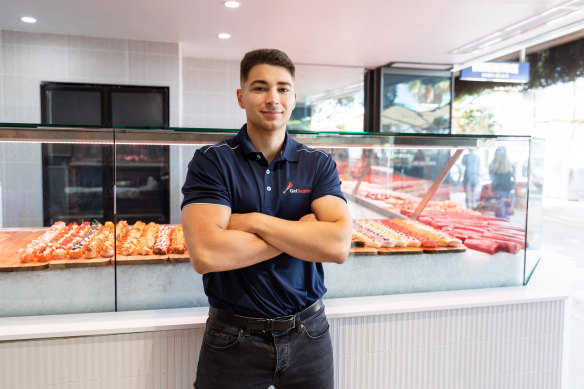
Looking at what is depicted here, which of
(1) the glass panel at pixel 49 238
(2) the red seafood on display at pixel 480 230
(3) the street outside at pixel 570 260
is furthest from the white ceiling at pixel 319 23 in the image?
(1) the glass panel at pixel 49 238

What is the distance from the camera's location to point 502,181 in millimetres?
2512

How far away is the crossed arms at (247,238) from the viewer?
132 centimetres

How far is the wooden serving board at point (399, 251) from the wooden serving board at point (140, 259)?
3.34ft

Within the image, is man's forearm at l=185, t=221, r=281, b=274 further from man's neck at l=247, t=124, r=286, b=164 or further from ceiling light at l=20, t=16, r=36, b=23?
ceiling light at l=20, t=16, r=36, b=23

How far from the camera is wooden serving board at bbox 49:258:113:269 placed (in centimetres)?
184

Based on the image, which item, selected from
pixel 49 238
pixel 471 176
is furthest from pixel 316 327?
pixel 471 176

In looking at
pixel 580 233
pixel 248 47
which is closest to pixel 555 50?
pixel 580 233

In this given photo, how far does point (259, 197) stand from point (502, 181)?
1.68 meters

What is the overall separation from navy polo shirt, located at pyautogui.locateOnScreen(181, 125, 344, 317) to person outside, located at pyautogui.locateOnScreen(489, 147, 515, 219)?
1.36 meters

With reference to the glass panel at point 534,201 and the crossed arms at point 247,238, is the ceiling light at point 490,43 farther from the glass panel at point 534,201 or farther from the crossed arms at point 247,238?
the crossed arms at point 247,238

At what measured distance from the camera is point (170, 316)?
1.84 metres

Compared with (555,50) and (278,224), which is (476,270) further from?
(555,50)

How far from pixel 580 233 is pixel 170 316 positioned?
31.2 ft

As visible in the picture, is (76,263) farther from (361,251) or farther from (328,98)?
(328,98)
